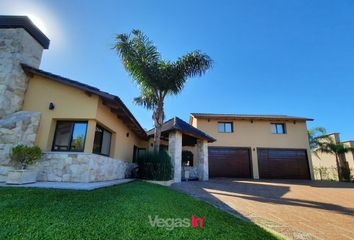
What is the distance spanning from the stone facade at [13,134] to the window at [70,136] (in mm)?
829

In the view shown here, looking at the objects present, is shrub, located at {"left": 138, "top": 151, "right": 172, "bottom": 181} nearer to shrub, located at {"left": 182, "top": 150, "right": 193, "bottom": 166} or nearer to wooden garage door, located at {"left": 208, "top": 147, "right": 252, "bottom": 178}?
shrub, located at {"left": 182, "top": 150, "right": 193, "bottom": 166}

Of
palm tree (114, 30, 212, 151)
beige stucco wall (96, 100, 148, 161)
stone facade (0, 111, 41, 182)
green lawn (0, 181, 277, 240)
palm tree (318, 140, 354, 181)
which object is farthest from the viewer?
palm tree (318, 140, 354, 181)

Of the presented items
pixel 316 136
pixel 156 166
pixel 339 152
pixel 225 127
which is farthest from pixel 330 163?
pixel 156 166

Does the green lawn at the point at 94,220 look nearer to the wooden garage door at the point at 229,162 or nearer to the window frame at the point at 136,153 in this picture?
the window frame at the point at 136,153

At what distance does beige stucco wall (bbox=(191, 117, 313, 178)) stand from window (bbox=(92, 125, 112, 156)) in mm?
10734

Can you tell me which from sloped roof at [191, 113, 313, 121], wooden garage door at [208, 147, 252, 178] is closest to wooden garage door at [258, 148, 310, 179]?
wooden garage door at [208, 147, 252, 178]

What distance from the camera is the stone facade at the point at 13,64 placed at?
7.14m

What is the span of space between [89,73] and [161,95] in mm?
4780

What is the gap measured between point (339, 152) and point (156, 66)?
904 inches

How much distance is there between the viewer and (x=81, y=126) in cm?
748

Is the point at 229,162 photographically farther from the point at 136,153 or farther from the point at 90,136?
the point at 90,136

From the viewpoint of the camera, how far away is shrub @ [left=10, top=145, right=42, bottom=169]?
607 centimetres

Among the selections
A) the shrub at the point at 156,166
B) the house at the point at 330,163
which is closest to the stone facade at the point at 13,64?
the shrub at the point at 156,166

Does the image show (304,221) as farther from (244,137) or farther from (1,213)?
(244,137)
